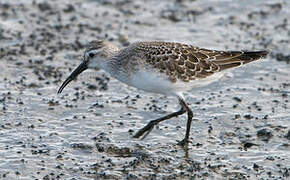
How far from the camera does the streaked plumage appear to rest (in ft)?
36.1

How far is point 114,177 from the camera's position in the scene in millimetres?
9734

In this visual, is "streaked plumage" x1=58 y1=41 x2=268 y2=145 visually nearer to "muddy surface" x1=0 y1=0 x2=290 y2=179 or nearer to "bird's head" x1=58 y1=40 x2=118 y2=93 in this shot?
"bird's head" x1=58 y1=40 x2=118 y2=93

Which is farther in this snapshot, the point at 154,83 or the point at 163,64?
the point at 163,64

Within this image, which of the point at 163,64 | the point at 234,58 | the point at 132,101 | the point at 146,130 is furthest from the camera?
the point at 132,101

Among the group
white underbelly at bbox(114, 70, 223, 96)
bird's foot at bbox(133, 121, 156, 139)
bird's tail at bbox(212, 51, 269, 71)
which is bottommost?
bird's foot at bbox(133, 121, 156, 139)

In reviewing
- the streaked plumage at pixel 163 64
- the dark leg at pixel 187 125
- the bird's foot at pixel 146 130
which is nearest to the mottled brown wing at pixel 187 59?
the streaked plumage at pixel 163 64

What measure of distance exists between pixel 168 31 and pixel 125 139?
214 inches

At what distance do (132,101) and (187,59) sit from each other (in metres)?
1.80

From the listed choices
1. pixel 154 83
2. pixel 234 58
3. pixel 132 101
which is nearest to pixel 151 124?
pixel 154 83

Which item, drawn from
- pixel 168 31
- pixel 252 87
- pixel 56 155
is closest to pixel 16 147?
pixel 56 155

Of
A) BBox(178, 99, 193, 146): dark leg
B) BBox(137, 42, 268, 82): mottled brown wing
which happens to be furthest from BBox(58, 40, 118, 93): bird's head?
BBox(178, 99, 193, 146): dark leg

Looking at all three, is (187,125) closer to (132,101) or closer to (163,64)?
(163,64)

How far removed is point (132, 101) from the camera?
41.8ft

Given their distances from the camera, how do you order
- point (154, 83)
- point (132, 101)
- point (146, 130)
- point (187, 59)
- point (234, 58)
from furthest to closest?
1. point (132, 101)
2. point (234, 58)
3. point (187, 59)
4. point (146, 130)
5. point (154, 83)
